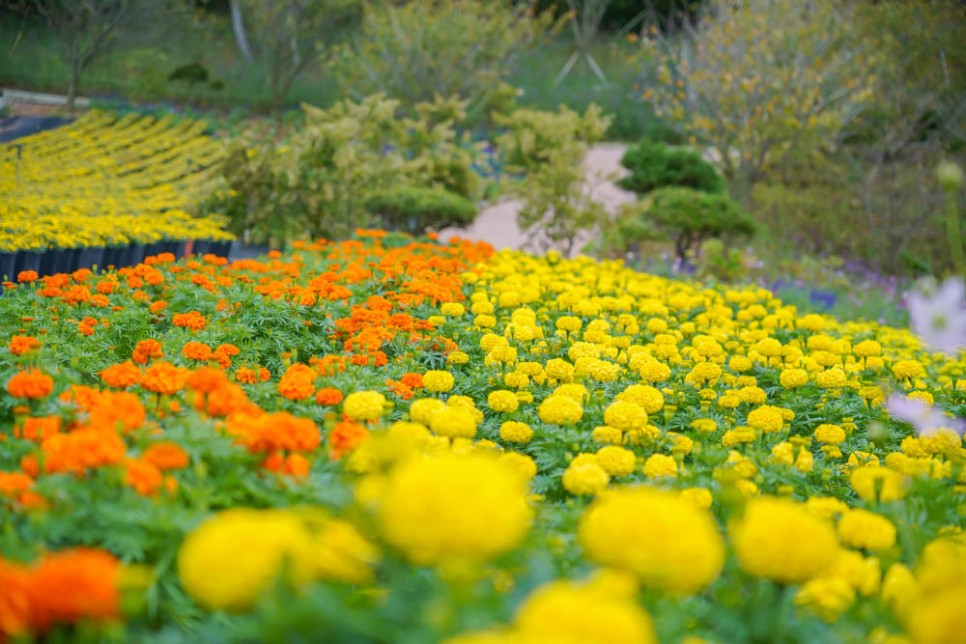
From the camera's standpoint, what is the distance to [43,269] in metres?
6.42

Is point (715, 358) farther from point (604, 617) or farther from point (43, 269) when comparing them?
point (43, 269)

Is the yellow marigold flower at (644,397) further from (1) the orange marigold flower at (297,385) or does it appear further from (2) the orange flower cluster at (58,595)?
(2) the orange flower cluster at (58,595)

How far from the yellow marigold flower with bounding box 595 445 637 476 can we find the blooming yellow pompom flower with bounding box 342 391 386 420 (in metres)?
0.62

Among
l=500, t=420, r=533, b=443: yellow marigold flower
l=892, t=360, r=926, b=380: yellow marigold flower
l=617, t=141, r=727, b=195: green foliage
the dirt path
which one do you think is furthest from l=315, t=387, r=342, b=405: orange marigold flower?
l=617, t=141, r=727, b=195: green foliage

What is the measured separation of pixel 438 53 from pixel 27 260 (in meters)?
10.4

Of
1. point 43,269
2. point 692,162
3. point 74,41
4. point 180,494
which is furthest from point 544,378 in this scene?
point 74,41

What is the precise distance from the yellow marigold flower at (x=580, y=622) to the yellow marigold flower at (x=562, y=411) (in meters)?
1.67

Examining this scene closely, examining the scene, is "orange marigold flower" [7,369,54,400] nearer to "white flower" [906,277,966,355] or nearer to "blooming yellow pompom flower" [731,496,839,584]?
"blooming yellow pompom flower" [731,496,839,584]

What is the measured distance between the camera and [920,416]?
309 cm

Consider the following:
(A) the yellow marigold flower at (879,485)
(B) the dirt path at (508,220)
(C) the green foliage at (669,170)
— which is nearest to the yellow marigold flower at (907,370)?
(A) the yellow marigold flower at (879,485)

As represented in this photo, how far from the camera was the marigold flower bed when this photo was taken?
1.22 metres

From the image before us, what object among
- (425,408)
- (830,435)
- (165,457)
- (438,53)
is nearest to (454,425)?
(425,408)

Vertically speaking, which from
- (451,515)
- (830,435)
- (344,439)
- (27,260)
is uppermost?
(451,515)

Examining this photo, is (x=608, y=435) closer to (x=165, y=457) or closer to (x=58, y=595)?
(x=165, y=457)
